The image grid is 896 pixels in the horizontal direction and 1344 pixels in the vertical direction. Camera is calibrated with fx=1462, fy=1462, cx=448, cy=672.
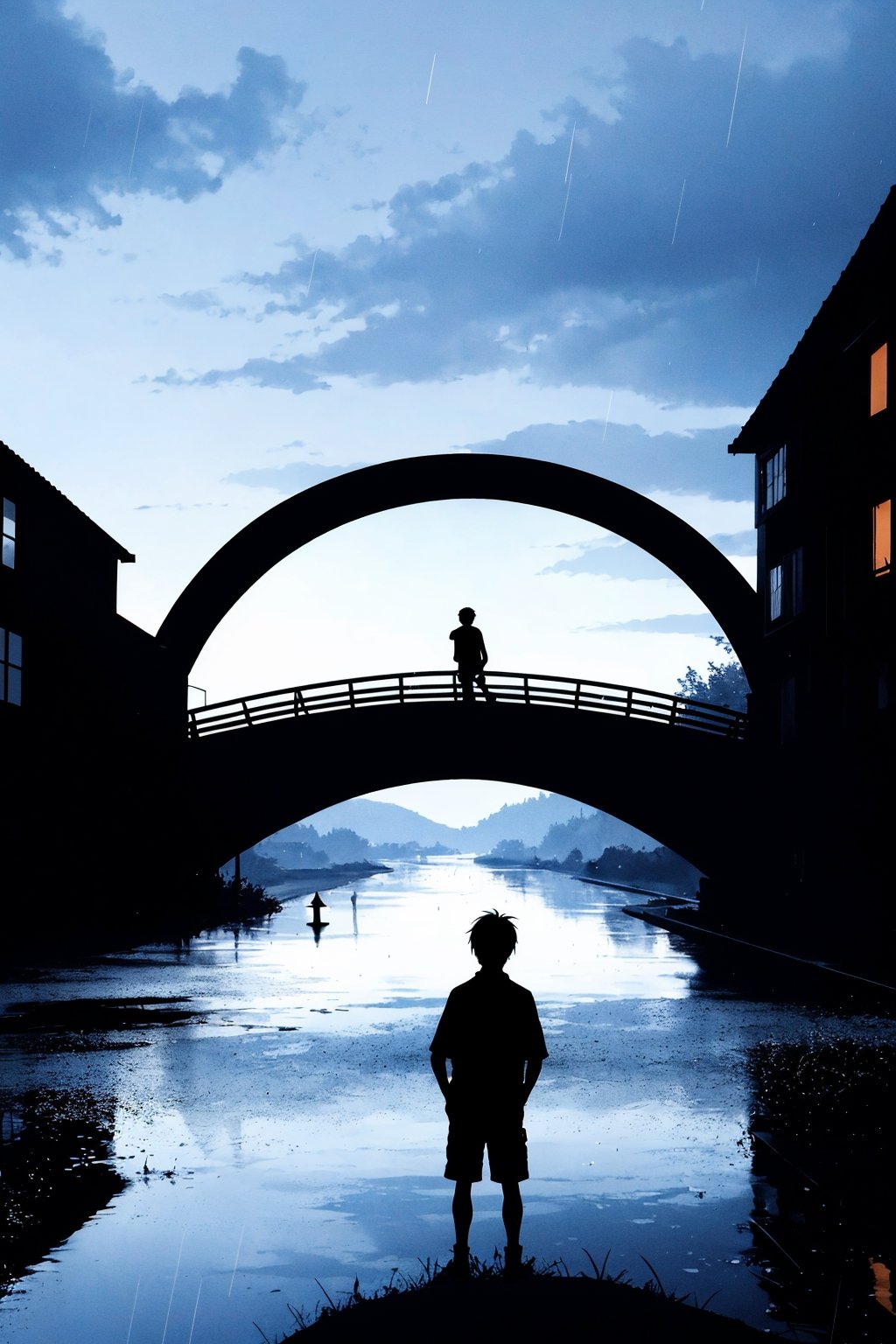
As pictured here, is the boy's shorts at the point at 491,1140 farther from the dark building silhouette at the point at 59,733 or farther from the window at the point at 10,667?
the window at the point at 10,667

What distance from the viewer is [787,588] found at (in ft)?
135

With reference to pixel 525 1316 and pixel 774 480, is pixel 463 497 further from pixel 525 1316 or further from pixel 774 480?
pixel 525 1316

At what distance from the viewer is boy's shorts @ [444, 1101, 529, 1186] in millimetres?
6199

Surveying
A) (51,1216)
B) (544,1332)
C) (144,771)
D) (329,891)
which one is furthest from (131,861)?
(329,891)

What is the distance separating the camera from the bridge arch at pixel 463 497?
37188 millimetres

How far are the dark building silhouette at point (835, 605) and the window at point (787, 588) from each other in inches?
3.2

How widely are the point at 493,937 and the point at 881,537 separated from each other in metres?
28.0

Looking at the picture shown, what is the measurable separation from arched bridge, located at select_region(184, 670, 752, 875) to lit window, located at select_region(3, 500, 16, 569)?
5938 millimetres

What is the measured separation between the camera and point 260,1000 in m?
20.3

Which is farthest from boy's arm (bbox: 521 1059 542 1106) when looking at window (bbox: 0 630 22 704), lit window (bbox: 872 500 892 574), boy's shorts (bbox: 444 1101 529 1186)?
window (bbox: 0 630 22 704)

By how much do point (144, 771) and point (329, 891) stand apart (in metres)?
44.7

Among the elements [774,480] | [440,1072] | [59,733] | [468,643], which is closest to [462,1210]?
[440,1072]

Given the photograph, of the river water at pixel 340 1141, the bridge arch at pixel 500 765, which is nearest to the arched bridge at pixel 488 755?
the bridge arch at pixel 500 765

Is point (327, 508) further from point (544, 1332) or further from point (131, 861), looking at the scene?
point (544, 1332)
